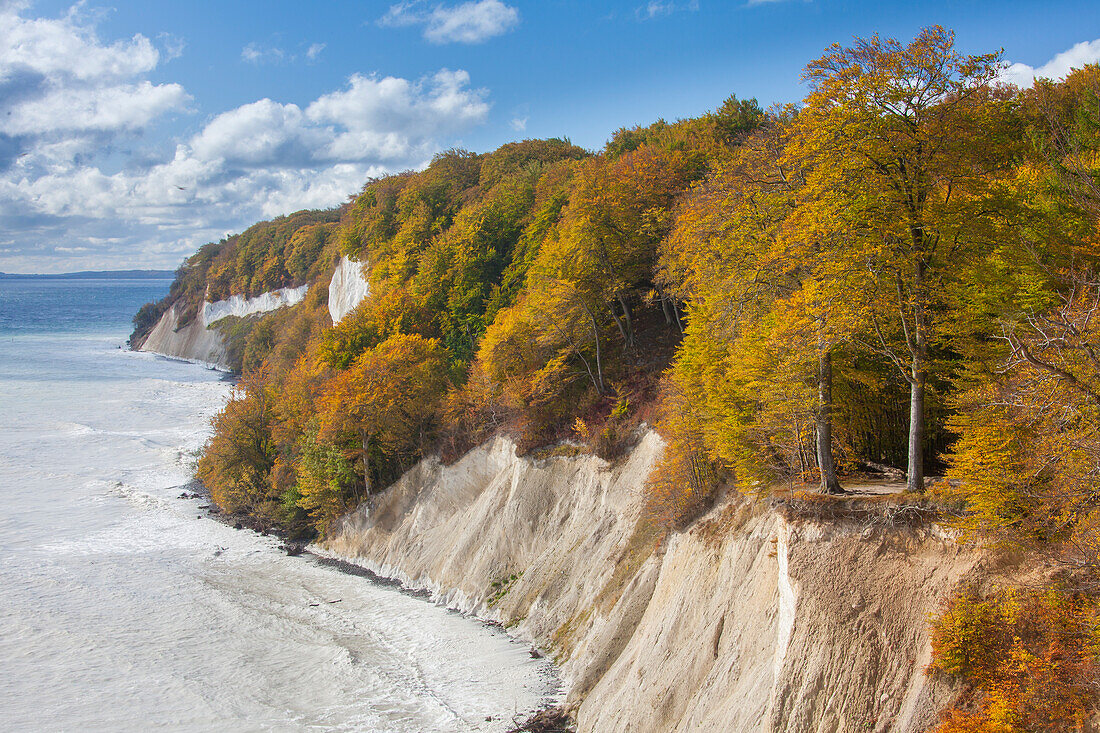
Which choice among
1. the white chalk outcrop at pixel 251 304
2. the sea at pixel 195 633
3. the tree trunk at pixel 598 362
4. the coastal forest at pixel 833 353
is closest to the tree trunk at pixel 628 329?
the coastal forest at pixel 833 353

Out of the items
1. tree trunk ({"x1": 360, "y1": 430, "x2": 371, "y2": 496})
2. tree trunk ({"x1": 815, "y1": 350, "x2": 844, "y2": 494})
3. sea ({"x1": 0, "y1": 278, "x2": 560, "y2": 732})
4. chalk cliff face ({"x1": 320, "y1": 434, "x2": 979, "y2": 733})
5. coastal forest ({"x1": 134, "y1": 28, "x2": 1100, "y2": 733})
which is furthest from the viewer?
tree trunk ({"x1": 360, "y1": 430, "x2": 371, "y2": 496})

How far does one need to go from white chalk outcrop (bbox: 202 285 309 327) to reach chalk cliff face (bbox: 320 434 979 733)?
78383mm

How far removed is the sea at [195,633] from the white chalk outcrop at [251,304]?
55.3m

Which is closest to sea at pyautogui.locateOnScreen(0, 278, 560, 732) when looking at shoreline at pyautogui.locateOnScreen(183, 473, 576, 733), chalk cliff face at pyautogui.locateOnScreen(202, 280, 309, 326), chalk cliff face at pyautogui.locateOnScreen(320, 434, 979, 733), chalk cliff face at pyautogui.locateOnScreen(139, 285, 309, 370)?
shoreline at pyautogui.locateOnScreen(183, 473, 576, 733)

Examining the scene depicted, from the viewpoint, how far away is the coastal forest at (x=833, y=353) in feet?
42.7

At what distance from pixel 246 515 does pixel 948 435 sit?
151 ft

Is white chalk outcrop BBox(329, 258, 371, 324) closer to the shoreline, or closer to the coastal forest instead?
the coastal forest

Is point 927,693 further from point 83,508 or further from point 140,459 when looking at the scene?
point 140,459

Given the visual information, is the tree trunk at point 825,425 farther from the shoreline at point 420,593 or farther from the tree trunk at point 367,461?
the tree trunk at point 367,461

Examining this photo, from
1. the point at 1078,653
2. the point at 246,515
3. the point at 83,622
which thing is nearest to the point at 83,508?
the point at 246,515

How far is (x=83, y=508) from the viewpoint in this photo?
48531mm

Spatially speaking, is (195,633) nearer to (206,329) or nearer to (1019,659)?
(1019,659)

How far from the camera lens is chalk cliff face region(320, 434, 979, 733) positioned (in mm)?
15102

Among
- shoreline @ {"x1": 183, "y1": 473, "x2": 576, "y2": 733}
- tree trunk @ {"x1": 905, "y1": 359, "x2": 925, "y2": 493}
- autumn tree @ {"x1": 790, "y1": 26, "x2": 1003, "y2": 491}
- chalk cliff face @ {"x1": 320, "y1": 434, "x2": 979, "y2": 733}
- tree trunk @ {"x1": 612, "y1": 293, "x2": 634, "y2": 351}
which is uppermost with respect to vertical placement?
autumn tree @ {"x1": 790, "y1": 26, "x2": 1003, "y2": 491}
